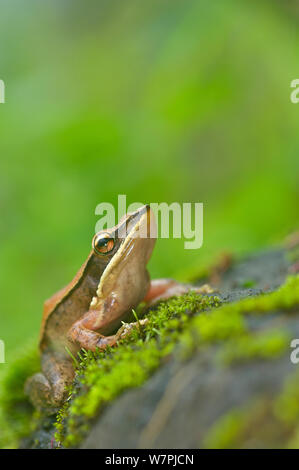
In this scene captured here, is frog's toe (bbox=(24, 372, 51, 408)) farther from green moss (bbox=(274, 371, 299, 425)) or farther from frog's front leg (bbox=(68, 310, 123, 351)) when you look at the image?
green moss (bbox=(274, 371, 299, 425))

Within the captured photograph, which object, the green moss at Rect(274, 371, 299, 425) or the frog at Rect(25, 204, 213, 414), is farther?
the frog at Rect(25, 204, 213, 414)

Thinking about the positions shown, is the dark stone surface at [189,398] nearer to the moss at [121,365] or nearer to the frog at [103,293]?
the moss at [121,365]

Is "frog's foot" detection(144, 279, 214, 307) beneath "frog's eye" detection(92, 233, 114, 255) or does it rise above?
beneath

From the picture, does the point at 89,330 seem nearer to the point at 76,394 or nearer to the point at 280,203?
the point at 76,394

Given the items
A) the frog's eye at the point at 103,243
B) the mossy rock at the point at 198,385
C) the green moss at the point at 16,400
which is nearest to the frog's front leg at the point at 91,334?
the mossy rock at the point at 198,385

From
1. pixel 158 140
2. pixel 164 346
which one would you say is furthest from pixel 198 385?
pixel 158 140

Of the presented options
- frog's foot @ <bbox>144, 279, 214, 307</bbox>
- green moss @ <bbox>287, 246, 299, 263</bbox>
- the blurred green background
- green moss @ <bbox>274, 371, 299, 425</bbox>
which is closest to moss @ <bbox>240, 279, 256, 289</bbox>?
green moss @ <bbox>287, 246, 299, 263</bbox>

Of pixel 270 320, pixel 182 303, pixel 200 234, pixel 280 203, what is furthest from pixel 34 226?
pixel 270 320
